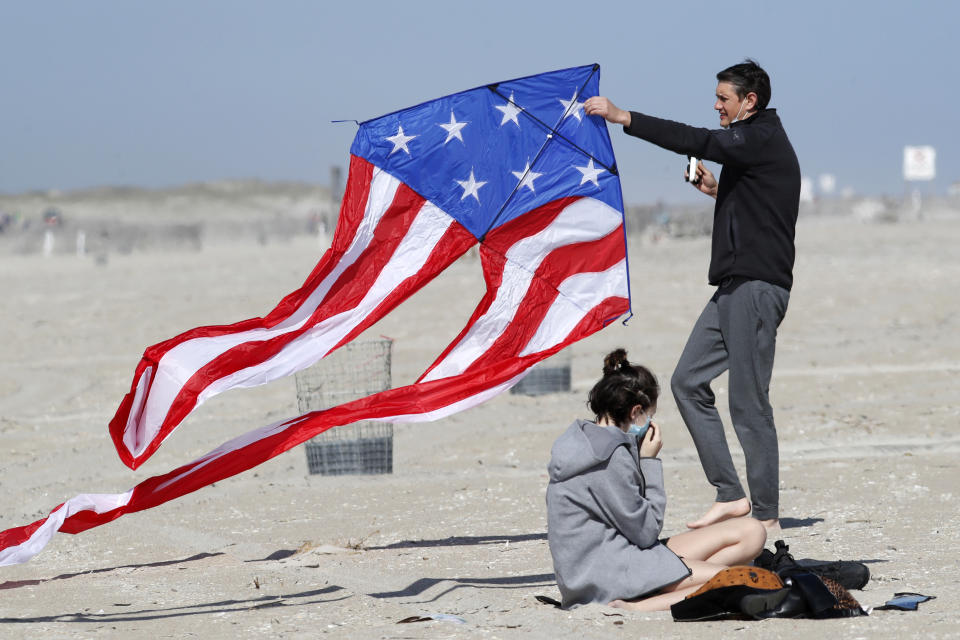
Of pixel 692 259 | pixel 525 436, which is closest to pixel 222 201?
pixel 692 259

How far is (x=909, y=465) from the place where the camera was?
318 inches

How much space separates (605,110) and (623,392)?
1.49m

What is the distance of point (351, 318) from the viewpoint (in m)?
5.87

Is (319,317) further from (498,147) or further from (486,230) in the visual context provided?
(498,147)

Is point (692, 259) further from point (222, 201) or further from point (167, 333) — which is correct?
point (222, 201)

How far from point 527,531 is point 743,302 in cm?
189

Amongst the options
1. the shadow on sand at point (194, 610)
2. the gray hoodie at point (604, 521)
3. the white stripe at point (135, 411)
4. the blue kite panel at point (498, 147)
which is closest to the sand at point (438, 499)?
the shadow on sand at point (194, 610)

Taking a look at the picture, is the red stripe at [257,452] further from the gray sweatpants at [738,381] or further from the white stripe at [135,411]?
the gray sweatpants at [738,381]

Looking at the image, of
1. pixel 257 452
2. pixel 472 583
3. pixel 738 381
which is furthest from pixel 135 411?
pixel 738 381

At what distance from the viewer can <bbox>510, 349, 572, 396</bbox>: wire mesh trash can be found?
12180 mm

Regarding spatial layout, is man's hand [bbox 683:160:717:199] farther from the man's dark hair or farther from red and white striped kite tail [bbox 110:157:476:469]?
red and white striped kite tail [bbox 110:157:476:469]

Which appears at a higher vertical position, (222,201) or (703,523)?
(222,201)

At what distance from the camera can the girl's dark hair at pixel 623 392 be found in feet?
15.9

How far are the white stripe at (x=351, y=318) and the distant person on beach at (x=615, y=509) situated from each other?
136 cm
